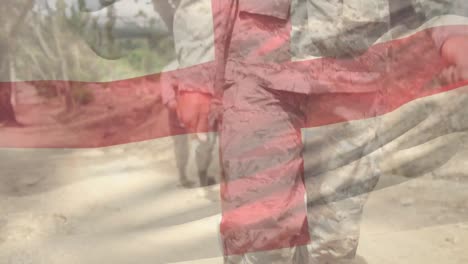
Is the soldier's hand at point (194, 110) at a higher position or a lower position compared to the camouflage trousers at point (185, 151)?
higher

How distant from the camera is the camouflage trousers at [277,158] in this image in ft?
2.83

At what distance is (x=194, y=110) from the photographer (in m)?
0.88

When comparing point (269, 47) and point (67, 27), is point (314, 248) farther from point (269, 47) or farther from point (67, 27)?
point (67, 27)

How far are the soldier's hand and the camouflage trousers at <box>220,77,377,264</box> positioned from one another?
0.03 metres

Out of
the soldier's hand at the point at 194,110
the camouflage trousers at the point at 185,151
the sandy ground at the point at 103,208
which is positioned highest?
the soldier's hand at the point at 194,110

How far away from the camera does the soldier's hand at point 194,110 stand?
875 mm

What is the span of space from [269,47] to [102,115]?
25cm

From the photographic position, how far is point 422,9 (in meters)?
0.94

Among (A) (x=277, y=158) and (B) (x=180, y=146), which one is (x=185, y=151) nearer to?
(B) (x=180, y=146)

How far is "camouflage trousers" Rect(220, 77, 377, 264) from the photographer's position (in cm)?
86

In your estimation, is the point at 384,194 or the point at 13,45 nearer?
the point at 13,45

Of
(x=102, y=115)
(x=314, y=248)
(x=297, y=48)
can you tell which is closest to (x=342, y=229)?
(x=314, y=248)

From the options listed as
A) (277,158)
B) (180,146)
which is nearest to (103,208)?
(180,146)

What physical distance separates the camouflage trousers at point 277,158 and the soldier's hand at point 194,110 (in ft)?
0.09
